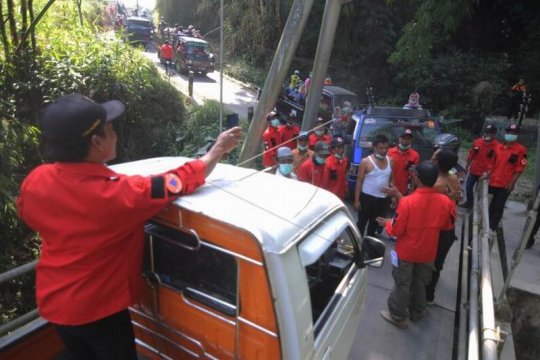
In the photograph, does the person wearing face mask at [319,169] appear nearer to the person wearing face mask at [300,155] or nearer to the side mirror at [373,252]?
the person wearing face mask at [300,155]

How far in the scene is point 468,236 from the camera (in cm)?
679

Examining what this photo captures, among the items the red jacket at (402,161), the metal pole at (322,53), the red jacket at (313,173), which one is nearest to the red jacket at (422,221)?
the red jacket at (313,173)

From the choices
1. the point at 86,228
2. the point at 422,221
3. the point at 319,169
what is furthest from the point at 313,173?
the point at 86,228

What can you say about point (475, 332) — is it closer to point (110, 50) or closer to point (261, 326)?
point (261, 326)

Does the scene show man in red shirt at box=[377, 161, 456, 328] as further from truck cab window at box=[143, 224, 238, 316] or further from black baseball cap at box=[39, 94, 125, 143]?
black baseball cap at box=[39, 94, 125, 143]

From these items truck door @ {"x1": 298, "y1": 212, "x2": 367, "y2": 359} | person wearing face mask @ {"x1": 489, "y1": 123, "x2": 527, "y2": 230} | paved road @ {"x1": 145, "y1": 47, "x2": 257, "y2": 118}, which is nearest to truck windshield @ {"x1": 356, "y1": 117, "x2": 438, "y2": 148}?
person wearing face mask @ {"x1": 489, "y1": 123, "x2": 527, "y2": 230}

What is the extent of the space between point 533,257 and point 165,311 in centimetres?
649

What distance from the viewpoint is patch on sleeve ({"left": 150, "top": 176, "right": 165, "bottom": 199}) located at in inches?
76.1

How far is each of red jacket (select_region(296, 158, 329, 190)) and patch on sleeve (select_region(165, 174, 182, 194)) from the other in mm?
3917

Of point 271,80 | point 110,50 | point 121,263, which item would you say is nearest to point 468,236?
point 271,80

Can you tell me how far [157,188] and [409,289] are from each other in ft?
10.8

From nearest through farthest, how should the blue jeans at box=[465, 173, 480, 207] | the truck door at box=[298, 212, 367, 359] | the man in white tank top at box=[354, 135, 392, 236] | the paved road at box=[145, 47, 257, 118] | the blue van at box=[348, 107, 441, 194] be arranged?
the truck door at box=[298, 212, 367, 359] → the man in white tank top at box=[354, 135, 392, 236] → the blue jeans at box=[465, 173, 480, 207] → the blue van at box=[348, 107, 441, 194] → the paved road at box=[145, 47, 257, 118]

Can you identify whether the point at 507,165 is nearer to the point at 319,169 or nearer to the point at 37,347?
the point at 319,169

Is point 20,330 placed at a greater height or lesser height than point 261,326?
lesser
